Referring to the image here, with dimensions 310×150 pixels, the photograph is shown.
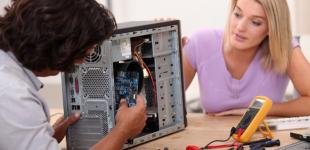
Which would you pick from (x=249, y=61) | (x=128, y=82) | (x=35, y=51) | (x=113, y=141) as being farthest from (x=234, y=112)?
(x=35, y=51)

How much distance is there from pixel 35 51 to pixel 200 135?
73cm

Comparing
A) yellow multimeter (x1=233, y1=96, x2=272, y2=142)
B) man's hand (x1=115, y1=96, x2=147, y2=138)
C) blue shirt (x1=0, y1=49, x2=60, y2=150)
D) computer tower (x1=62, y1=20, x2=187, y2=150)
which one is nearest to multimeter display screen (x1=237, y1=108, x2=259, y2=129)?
yellow multimeter (x1=233, y1=96, x2=272, y2=142)

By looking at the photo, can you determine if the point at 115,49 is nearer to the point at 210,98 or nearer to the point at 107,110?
the point at 107,110

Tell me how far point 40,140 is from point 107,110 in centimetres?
38

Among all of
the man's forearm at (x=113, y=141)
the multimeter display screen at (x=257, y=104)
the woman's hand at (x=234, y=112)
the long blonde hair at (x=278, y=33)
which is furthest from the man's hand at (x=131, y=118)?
the long blonde hair at (x=278, y=33)

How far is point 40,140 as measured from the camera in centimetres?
118

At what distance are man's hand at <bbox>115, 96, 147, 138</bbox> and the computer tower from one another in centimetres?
3

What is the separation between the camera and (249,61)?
217 centimetres

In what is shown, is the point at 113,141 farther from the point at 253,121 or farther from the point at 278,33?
the point at 278,33

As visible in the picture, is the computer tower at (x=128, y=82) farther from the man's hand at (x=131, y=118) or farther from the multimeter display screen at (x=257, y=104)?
the multimeter display screen at (x=257, y=104)

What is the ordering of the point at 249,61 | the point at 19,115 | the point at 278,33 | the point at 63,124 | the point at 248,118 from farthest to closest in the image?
1. the point at 249,61
2. the point at 278,33
3. the point at 248,118
4. the point at 63,124
5. the point at 19,115

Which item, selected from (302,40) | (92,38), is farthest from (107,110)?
(302,40)

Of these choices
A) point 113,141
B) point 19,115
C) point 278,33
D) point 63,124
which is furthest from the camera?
point 278,33

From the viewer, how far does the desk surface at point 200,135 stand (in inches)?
64.4
